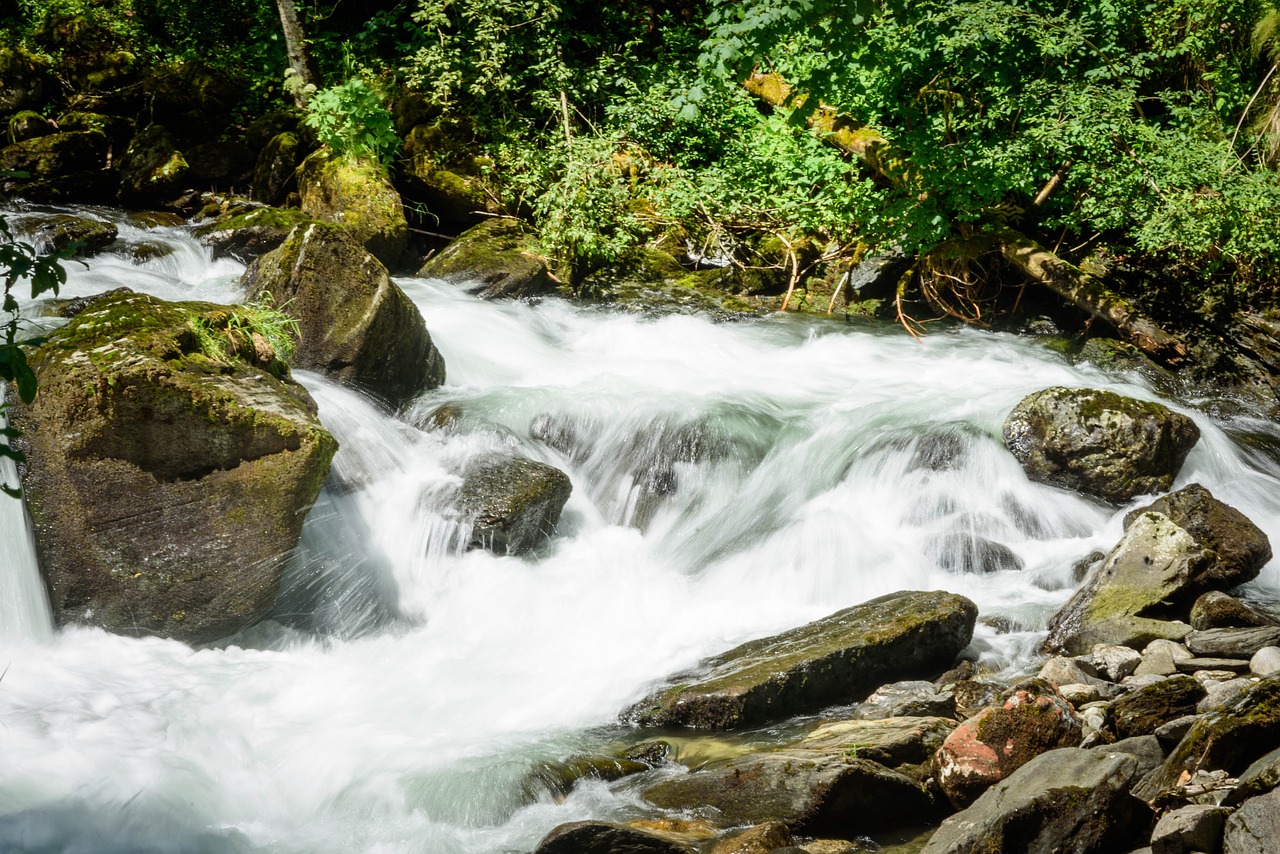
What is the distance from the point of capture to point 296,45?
12469 millimetres

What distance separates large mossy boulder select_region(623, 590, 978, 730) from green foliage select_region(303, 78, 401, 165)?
858 centimetres

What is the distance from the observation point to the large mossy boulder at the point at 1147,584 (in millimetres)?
5359

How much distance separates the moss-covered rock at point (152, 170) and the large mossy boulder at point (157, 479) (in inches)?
282

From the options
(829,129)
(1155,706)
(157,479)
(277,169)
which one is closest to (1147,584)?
(1155,706)

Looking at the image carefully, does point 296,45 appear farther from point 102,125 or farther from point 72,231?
point 72,231

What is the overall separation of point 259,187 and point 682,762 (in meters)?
10.4

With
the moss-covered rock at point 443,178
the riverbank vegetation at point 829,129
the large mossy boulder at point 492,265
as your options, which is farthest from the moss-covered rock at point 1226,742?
the moss-covered rock at point 443,178

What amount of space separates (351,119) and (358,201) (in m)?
1.18

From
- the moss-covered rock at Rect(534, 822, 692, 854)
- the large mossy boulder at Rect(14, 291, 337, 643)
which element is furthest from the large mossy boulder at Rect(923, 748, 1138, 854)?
the large mossy boulder at Rect(14, 291, 337, 643)

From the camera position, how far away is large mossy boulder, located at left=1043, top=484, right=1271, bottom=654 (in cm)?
536

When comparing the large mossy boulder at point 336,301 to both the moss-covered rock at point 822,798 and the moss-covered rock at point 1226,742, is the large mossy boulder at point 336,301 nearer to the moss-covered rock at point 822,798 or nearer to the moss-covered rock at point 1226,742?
the moss-covered rock at point 822,798

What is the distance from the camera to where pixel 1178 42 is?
10.4 m

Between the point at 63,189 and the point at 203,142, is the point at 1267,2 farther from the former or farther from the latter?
the point at 63,189

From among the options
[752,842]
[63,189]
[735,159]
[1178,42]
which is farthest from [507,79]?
[752,842]
